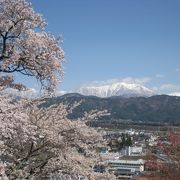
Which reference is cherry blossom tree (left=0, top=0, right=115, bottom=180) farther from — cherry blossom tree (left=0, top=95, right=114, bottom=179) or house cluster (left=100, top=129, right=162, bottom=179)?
house cluster (left=100, top=129, right=162, bottom=179)

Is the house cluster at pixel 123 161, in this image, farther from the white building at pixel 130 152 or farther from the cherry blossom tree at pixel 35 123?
the cherry blossom tree at pixel 35 123

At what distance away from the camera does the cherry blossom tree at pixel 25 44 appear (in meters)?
9.79

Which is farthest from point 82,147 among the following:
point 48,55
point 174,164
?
point 174,164

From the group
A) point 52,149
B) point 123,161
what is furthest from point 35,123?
point 123,161

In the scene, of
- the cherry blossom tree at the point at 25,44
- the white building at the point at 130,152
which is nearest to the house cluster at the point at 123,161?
the white building at the point at 130,152

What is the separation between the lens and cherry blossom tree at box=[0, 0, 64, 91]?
385 inches

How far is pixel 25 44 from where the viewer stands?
9969mm

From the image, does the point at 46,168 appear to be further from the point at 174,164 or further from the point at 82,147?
the point at 174,164

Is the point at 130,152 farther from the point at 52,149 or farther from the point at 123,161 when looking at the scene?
the point at 52,149

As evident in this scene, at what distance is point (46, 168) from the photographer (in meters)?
13.1

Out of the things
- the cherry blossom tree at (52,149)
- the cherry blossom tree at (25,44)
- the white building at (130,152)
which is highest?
the cherry blossom tree at (25,44)

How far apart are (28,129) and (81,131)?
12.8 ft

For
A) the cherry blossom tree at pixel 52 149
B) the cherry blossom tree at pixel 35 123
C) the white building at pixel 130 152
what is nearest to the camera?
the cherry blossom tree at pixel 35 123

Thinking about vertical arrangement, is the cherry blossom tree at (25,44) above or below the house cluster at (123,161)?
above
